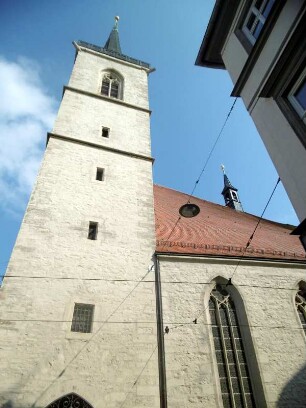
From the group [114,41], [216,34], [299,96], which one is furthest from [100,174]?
[114,41]

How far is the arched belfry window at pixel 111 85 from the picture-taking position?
662 inches

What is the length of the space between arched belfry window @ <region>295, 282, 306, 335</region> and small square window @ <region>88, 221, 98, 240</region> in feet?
19.5

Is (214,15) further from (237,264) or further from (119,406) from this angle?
(119,406)

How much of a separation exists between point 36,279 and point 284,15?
7.21 metres

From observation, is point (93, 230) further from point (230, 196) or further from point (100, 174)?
point (230, 196)

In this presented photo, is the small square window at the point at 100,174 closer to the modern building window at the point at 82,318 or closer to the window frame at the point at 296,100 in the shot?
the modern building window at the point at 82,318

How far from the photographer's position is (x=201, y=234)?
37.0ft

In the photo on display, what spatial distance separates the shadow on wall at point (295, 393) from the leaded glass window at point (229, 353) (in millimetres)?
647

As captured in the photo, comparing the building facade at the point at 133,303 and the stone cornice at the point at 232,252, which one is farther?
the stone cornice at the point at 232,252

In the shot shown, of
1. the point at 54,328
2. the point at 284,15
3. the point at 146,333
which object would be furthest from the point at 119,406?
the point at 284,15

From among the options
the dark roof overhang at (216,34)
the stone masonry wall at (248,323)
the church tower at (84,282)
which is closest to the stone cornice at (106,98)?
the church tower at (84,282)

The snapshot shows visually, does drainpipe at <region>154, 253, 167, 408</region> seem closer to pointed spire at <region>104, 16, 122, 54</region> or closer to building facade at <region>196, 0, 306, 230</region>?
building facade at <region>196, 0, 306, 230</region>

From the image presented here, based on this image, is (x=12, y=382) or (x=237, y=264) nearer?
(x=12, y=382)

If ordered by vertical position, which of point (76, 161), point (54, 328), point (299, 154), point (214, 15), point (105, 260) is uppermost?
point (76, 161)
